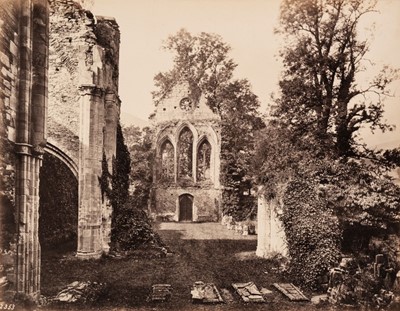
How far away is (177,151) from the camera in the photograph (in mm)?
28188

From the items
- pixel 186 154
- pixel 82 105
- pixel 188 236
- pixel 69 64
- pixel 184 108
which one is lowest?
pixel 188 236

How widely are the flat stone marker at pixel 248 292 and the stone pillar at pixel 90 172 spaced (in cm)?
500

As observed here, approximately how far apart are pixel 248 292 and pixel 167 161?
2185cm

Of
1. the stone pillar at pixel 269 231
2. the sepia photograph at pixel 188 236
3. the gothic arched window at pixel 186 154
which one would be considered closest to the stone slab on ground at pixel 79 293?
the sepia photograph at pixel 188 236

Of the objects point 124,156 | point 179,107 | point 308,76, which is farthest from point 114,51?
point 179,107

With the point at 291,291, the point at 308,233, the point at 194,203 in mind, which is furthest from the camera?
the point at 194,203

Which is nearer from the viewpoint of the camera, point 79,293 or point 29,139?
point 29,139

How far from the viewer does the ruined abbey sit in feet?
19.4

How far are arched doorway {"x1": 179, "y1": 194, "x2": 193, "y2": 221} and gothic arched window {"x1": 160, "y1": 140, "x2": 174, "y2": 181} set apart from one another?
1.73 m

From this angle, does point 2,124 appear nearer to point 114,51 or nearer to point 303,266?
point 303,266

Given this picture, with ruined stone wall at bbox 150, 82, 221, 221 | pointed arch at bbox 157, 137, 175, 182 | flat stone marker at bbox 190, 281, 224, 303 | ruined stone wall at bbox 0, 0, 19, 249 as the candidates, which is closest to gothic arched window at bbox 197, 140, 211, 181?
ruined stone wall at bbox 150, 82, 221, 221

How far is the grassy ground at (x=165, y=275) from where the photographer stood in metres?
7.92

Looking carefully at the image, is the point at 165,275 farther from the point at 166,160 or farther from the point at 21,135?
the point at 166,160

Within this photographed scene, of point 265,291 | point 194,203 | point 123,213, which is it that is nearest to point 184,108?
point 194,203
